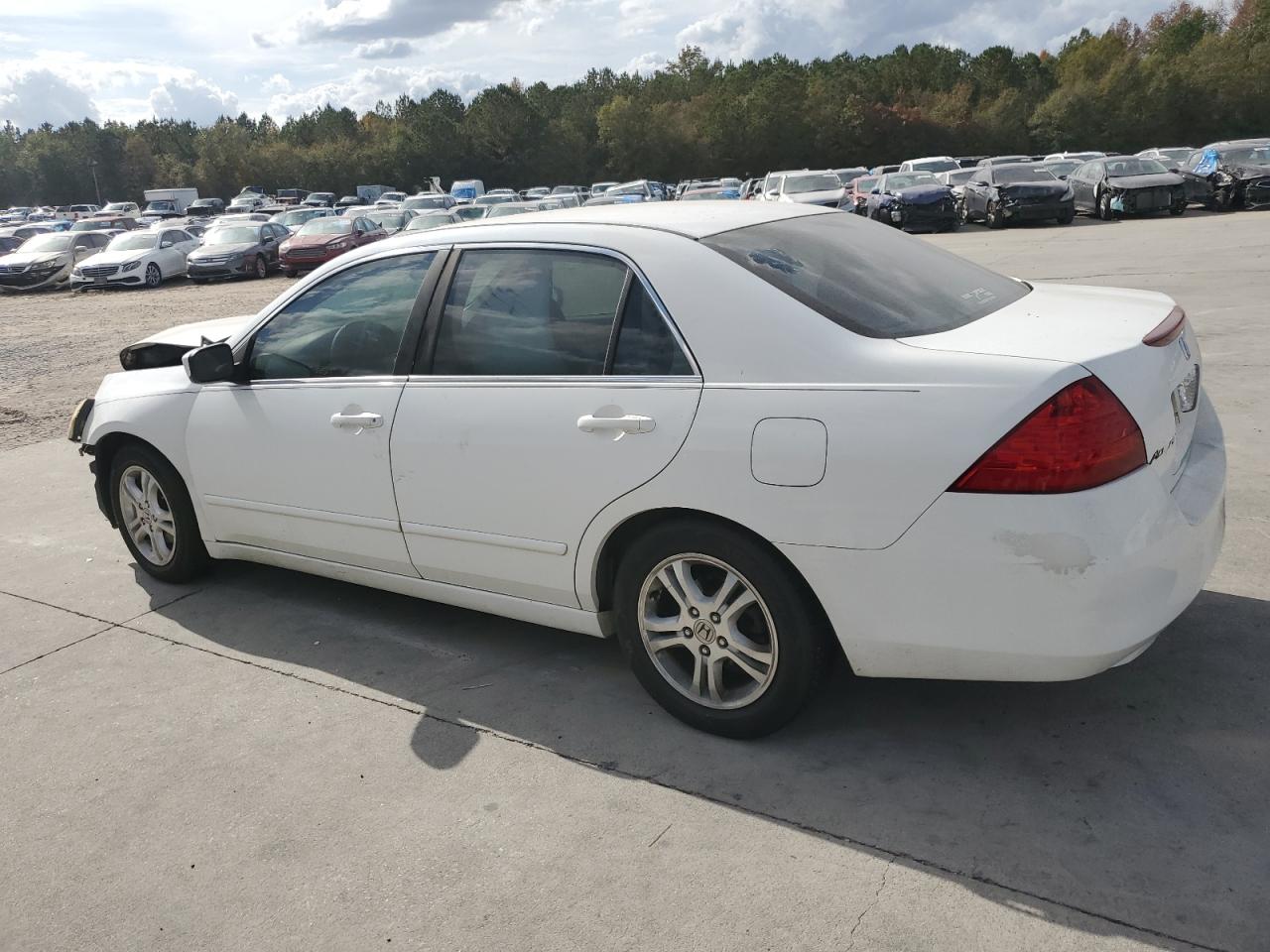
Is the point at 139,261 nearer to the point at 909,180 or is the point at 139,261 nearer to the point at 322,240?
the point at 322,240

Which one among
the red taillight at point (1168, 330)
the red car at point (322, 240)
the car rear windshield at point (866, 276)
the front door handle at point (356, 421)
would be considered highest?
the car rear windshield at point (866, 276)

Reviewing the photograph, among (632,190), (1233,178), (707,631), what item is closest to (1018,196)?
(1233,178)

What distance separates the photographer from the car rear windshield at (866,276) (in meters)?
3.22

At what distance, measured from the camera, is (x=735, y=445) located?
10.1 ft

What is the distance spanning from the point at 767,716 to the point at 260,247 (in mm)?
26681

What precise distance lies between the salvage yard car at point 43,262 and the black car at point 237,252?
306 centimetres

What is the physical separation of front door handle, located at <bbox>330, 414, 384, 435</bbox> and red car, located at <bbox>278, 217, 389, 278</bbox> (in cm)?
2251

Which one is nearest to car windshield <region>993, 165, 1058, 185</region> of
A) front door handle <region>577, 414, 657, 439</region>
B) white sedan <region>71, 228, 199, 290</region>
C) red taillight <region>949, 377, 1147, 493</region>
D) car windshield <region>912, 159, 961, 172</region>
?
car windshield <region>912, 159, 961, 172</region>

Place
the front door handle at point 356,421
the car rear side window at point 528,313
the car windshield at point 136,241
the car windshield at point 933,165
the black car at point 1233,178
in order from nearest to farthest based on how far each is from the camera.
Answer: the car rear side window at point 528,313
the front door handle at point 356,421
the black car at point 1233,178
the car windshield at point 136,241
the car windshield at point 933,165

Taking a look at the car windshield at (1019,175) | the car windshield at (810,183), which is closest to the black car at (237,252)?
the car windshield at (810,183)

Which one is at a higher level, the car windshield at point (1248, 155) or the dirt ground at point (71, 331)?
the car windshield at point (1248, 155)

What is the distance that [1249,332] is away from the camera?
9.37 metres

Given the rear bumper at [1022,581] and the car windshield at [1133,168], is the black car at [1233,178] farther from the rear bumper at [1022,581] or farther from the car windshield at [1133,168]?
the rear bumper at [1022,581]

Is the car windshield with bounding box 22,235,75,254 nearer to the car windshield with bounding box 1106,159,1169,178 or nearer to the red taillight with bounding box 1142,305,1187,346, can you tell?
the car windshield with bounding box 1106,159,1169,178
